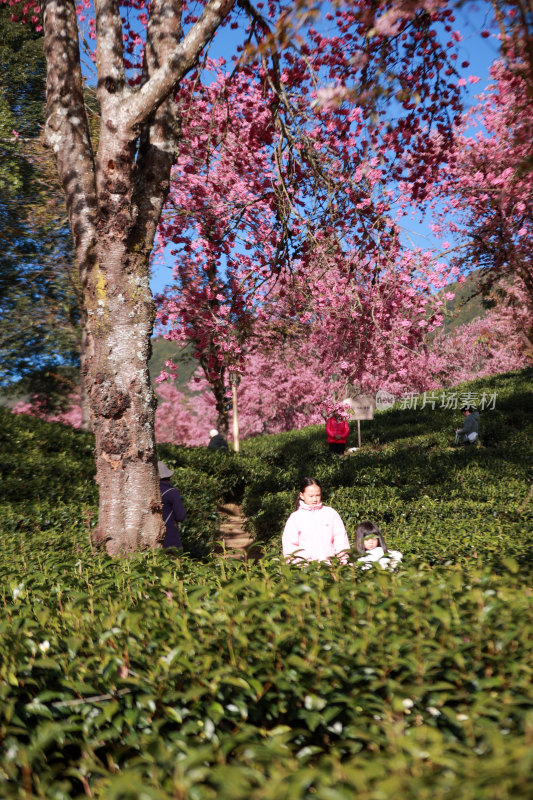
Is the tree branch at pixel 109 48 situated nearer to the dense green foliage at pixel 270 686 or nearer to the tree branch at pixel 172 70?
the tree branch at pixel 172 70

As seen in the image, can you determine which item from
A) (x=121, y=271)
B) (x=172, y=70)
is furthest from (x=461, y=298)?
(x=121, y=271)

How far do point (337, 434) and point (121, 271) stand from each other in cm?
1283

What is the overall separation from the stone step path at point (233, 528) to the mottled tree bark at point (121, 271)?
4.89 m

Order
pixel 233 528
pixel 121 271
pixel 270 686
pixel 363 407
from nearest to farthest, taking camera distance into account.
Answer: pixel 270 686
pixel 121 271
pixel 233 528
pixel 363 407

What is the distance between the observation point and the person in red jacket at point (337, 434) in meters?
17.7

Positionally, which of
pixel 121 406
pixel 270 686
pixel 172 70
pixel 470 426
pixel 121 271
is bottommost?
pixel 270 686

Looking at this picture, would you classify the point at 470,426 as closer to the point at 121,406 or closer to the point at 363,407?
the point at 363,407

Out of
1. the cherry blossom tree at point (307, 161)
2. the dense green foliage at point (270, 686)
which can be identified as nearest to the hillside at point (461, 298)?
the cherry blossom tree at point (307, 161)

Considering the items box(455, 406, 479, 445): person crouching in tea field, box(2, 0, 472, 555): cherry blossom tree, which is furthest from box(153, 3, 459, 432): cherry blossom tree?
box(455, 406, 479, 445): person crouching in tea field

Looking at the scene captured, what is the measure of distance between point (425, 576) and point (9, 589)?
105 inches

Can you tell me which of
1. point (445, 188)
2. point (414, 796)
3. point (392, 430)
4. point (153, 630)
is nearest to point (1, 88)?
point (445, 188)

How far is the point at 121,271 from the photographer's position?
5.80 m

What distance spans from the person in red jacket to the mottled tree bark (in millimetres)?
12123

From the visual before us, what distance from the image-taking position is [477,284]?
18.5m
